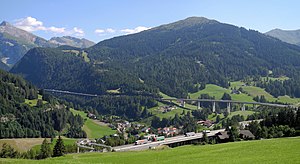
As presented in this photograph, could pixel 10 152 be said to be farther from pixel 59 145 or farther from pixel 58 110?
pixel 58 110

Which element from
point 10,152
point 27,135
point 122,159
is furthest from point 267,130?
point 27,135

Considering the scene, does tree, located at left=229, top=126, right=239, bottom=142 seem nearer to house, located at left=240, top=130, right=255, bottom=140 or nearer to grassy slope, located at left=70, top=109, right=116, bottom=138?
house, located at left=240, top=130, right=255, bottom=140

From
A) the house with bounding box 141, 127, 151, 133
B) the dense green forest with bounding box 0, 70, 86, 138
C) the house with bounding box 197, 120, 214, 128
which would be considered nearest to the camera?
the dense green forest with bounding box 0, 70, 86, 138

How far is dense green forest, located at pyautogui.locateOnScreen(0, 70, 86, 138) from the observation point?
530ft

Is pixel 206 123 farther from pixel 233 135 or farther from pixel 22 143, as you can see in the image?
pixel 233 135

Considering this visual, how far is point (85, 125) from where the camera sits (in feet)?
645

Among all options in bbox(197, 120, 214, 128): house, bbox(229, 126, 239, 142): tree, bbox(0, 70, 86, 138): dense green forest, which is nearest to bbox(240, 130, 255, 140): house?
bbox(229, 126, 239, 142): tree

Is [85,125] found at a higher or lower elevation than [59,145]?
lower

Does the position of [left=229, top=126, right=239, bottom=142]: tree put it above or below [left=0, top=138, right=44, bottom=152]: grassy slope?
above

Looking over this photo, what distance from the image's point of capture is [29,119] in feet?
574

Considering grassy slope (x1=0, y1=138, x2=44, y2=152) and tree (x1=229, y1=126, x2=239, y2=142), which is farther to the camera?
grassy slope (x1=0, y1=138, x2=44, y2=152)

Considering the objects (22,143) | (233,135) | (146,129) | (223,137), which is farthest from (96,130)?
(233,135)

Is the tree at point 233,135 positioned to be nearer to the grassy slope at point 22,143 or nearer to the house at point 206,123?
the grassy slope at point 22,143

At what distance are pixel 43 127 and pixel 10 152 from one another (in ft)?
243
